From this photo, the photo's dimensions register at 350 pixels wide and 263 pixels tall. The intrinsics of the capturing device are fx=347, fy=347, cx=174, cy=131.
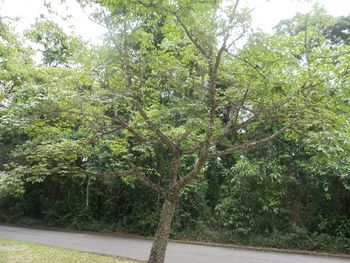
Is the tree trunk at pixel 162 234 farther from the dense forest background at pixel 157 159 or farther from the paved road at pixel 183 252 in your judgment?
the paved road at pixel 183 252

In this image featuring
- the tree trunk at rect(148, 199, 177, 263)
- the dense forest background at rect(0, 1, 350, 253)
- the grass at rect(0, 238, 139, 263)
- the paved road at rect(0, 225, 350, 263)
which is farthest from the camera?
the paved road at rect(0, 225, 350, 263)

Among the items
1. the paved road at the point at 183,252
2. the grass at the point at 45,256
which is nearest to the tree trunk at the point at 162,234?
the grass at the point at 45,256

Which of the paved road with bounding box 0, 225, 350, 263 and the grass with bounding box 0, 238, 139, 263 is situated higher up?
the paved road with bounding box 0, 225, 350, 263

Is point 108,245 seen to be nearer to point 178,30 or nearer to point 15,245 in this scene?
point 15,245

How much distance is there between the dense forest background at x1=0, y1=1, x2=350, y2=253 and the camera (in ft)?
19.9

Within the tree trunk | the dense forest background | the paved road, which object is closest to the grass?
the paved road

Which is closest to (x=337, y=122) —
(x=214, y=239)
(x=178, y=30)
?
(x=178, y=30)

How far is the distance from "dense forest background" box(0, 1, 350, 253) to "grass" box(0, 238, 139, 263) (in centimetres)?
160

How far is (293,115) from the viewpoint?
6.36 meters

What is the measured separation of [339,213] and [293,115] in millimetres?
7332

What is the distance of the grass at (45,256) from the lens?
8409mm

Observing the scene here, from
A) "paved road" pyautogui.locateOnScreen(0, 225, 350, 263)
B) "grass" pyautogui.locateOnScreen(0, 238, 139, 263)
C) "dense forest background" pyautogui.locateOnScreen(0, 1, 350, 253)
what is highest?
"dense forest background" pyautogui.locateOnScreen(0, 1, 350, 253)

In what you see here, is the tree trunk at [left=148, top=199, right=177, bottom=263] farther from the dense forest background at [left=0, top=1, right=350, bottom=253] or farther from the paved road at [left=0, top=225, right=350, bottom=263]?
the paved road at [left=0, top=225, right=350, bottom=263]

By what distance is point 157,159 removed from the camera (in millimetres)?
14477
